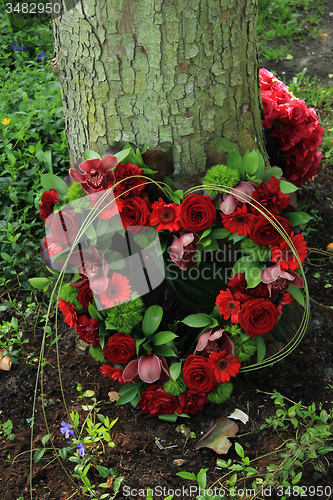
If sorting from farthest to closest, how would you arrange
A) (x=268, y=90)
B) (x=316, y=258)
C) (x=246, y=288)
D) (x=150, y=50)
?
(x=316, y=258)
(x=268, y=90)
(x=246, y=288)
(x=150, y=50)

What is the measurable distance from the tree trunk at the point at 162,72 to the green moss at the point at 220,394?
902mm

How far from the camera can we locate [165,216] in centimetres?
155

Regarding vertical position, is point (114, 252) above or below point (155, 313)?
above

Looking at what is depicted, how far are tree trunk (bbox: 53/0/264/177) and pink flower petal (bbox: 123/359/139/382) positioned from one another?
31.7 inches

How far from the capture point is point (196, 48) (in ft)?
4.80

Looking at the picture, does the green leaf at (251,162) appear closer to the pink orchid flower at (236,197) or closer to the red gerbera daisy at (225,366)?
the pink orchid flower at (236,197)

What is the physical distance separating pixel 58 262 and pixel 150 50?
879 mm

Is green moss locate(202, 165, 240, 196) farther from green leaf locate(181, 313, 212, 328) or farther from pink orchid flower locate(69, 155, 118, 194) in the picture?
green leaf locate(181, 313, 212, 328)

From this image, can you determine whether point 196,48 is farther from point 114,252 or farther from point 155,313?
point 155,313

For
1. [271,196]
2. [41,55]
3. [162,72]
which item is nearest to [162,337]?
[271,196]

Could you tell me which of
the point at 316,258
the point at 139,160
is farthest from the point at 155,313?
the point at 316,258

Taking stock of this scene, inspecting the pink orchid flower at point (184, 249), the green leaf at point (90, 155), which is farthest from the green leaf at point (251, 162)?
the green leaf at point (90, 155)

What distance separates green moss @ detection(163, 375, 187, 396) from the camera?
5.34 feet

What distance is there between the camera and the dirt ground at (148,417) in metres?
1.45
